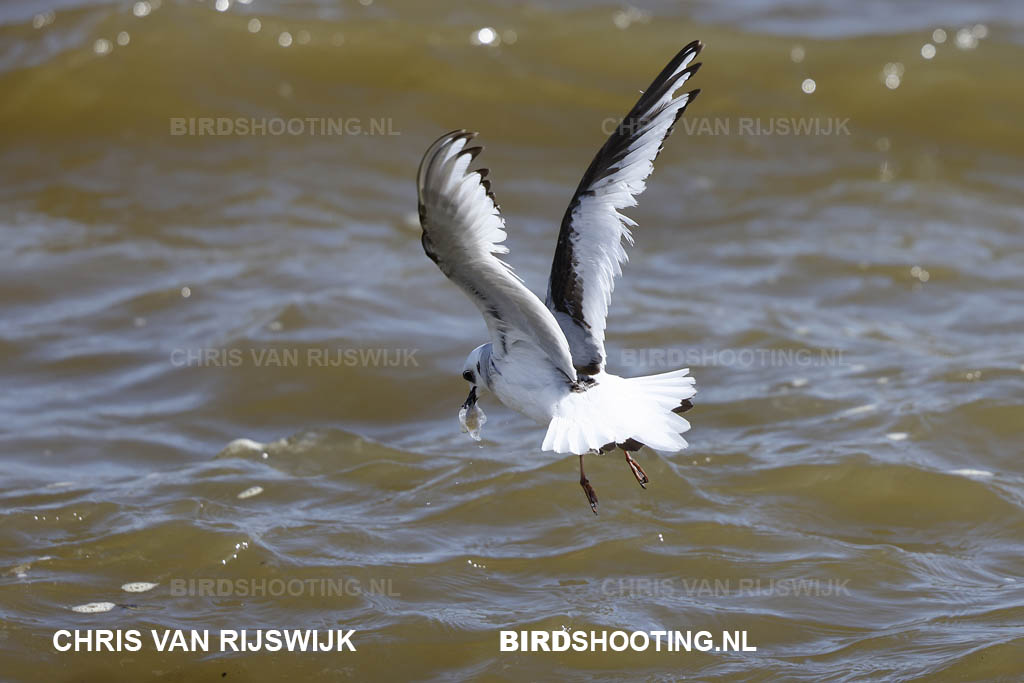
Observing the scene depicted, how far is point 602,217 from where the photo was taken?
4988mm

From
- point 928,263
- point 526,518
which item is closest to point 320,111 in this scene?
point 928,263

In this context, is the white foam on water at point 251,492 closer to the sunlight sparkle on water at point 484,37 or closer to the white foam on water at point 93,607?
the white foam on water at point 93,607

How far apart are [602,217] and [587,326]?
46 cm

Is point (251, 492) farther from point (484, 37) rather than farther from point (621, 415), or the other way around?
point (484, 37)

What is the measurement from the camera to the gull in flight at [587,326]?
4.50 meters

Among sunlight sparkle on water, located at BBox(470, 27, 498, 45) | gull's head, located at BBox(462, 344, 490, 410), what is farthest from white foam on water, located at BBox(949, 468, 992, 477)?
sunlight sparkle on water, located at BBox(470, 27, 498, 45)

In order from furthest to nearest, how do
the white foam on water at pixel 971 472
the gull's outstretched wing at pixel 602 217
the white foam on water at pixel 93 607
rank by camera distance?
the white foam on water at pixel 971 472, the white foam on water at pixel 93 607, the gull's outstretched wing at pixel 602 217

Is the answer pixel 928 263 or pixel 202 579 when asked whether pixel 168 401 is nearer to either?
pixel 202 579

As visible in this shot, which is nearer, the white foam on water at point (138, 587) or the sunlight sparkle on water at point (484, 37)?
the white foam on water at point (138, 587)

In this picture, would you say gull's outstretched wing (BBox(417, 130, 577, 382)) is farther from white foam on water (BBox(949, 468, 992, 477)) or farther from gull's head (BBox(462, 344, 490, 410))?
white foam on water (BBox(949, 468, 992, 477))

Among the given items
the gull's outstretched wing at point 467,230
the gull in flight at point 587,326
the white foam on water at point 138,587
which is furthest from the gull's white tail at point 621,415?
the white foam on water at point 138,587

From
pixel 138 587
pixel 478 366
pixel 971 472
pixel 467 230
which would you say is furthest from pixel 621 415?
pixel 971 472

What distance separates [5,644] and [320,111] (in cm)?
764

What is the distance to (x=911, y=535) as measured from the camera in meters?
5.92
